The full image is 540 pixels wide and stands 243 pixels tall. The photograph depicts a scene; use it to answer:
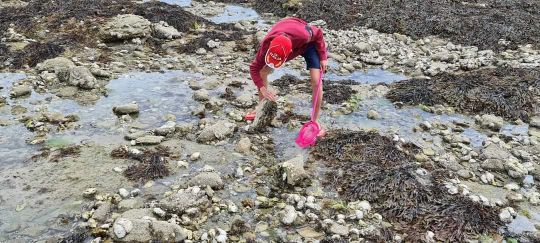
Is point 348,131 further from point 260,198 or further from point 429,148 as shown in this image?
point 260,198

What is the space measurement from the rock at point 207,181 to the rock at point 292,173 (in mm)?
835

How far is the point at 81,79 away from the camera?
29.7 ft

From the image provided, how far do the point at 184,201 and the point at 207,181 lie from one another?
1.75 ft

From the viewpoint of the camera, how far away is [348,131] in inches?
303

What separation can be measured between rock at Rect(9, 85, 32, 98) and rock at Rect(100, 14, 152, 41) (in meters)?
3.43

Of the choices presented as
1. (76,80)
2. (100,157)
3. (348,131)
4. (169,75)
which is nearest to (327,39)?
(169,75)

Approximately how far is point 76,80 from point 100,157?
10.2 feet

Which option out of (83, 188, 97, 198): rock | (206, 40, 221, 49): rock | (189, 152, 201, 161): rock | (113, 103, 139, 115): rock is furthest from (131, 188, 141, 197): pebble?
(206, 40, 221, 49): rock

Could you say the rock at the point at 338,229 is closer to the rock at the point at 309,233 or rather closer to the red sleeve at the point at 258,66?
the rock at the point at 309,233

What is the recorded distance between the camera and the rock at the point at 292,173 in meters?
5.98

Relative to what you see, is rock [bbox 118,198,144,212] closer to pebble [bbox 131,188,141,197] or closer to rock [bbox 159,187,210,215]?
pebble [bbox 131,188,141,197]

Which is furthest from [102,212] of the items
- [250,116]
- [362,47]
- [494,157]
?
[362,47]

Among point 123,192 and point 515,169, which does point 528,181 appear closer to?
point 515,169

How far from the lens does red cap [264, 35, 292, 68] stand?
6129 millimetres
